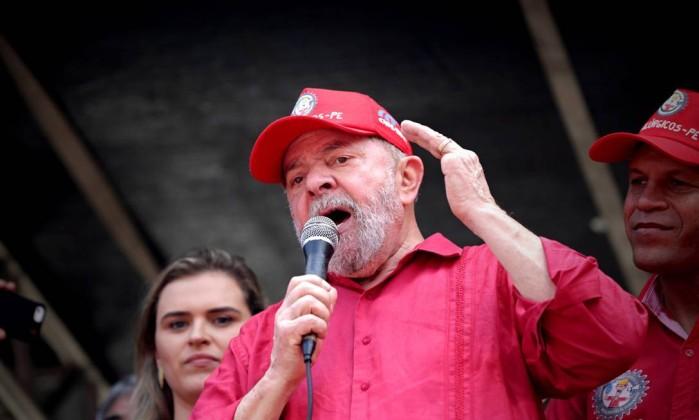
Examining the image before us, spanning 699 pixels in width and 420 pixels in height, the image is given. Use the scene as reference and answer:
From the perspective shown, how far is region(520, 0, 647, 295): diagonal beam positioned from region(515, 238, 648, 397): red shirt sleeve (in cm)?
234

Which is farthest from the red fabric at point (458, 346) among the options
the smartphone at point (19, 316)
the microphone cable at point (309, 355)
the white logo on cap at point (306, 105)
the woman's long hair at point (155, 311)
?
the woman's long hair at point (155, 311)

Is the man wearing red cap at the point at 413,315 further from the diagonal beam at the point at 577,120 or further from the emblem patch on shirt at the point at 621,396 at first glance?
the diagonal beam at the point at 577,120

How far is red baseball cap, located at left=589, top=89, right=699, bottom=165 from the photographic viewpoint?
2.71 meters

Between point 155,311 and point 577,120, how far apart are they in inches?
91.4

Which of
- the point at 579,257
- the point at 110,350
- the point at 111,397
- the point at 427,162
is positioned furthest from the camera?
the point at 110,350

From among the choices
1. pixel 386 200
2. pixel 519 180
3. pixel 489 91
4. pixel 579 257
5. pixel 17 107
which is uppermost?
pixel 17 107

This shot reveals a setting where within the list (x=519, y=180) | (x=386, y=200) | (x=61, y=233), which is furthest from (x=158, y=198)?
(x=386, y=200)

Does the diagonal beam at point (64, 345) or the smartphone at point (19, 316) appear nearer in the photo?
the smartphone at point (19, 316)

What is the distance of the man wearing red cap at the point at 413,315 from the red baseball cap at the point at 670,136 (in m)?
0.56

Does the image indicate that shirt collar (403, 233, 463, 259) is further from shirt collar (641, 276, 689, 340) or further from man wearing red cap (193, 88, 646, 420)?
shirt collar (641, 276, 689, 340)

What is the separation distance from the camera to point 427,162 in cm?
511

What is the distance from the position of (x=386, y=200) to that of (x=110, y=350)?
4.36 m

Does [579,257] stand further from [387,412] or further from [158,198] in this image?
[158,198]

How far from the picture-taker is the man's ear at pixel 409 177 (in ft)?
9.00
